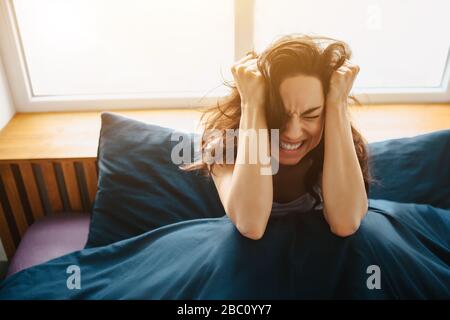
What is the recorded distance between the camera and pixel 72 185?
141 cm

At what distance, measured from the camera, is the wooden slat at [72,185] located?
4.51ft

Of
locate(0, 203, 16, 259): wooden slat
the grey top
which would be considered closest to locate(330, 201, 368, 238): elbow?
the grey top

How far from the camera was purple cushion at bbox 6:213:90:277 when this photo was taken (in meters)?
1.21

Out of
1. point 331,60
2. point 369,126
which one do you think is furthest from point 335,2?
point 331,60

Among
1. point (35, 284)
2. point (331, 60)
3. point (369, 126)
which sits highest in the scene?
point (331, 60)

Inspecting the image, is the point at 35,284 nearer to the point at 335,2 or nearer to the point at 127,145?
the point at 127,145

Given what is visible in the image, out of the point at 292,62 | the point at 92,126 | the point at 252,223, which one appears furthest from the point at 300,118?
the point at 92,126

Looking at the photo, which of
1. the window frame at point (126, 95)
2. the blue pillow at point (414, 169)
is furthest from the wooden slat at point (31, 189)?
the blue pillow at point (414, 169)

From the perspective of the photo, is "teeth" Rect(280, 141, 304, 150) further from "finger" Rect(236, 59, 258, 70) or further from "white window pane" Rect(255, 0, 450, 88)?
"white window pane" Rect(255, 0, 450, 88)

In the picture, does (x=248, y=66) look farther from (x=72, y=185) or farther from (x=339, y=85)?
(x=72, y=185)

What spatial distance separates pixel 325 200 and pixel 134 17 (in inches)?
41.8

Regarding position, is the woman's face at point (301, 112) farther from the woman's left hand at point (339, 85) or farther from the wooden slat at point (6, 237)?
the wooden slat at point (6, 237)

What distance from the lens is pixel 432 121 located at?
A: 159 cm

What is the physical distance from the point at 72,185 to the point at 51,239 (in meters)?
0.21
